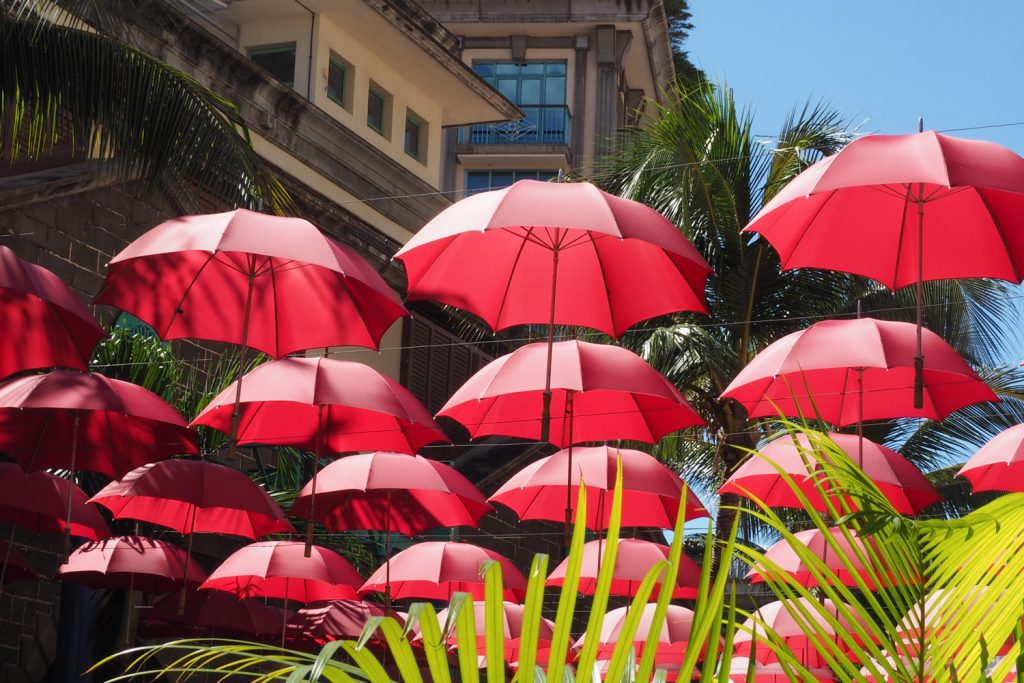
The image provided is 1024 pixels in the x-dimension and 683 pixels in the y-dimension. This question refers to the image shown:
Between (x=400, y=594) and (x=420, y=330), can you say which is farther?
(x=420, y=330)

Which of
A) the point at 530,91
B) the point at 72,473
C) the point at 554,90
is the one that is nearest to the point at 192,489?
the point at 72,473

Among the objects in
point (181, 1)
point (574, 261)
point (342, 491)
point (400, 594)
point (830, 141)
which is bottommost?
point (400, 594)

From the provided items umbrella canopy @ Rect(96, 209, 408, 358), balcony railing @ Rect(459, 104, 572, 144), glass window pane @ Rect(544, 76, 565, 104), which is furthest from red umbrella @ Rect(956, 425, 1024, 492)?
glass window pane @ Rect(544, 76, 565, 104)

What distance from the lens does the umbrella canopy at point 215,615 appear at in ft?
38.9

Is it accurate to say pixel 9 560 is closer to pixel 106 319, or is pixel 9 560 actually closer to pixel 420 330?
pixel 106 319

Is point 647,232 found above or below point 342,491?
above

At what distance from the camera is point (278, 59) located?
82.3ft

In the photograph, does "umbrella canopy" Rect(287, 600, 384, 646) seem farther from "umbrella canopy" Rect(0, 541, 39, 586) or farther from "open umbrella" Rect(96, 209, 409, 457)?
"open umbrella" Rect(96, 209, 409, 457)

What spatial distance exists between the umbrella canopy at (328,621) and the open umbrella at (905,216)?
17.6 ft

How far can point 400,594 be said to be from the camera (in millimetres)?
14273

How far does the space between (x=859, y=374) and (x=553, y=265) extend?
2576mm

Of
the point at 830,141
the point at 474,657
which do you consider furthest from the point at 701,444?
the point at 474,657

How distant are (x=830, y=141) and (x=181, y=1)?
11.3 meters

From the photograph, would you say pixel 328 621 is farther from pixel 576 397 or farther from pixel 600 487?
pixel 576 397
